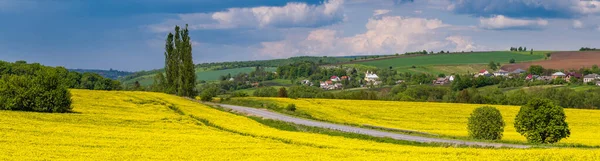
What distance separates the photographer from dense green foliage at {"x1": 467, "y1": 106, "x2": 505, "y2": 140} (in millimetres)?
51688

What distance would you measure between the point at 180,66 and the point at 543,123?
63.6 metres

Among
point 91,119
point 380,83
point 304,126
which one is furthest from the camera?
point 380,83

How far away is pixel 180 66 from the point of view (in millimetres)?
100188

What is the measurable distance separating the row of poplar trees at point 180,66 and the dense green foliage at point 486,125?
55.6 m

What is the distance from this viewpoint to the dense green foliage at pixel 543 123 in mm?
50219

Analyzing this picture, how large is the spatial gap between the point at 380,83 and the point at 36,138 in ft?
549

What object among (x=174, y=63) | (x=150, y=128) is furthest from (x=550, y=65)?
(x=150, y=128)

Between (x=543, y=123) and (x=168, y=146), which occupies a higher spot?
(x=168, y=146)

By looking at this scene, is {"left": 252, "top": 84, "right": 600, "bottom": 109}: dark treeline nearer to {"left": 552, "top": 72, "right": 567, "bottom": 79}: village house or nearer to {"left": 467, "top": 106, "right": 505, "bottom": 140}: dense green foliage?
{"left": 552, "top": 72, "right": 567, "bottom": 79}: village house

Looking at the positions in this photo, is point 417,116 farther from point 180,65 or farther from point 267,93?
point 267,93

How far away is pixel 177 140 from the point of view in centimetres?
3341

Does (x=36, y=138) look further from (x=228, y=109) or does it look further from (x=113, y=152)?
(x=228, y=109)

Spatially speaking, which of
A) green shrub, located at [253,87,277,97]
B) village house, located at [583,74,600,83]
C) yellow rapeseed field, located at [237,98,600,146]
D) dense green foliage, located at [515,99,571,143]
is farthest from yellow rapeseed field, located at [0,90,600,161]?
village house, located at [583,74,600,83]

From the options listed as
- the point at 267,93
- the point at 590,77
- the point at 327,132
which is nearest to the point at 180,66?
the point at 267,93
